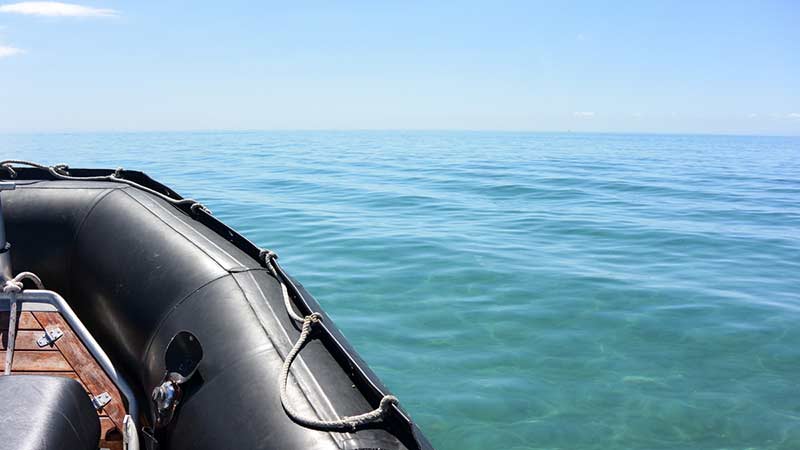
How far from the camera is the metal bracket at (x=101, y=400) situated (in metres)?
2.17

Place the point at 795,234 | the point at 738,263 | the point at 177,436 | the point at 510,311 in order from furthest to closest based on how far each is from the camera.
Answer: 1. the point at 795,234
2. the point at 738,263
3. the point at 510,311
4. the point at 177,436

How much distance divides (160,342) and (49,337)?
53cm

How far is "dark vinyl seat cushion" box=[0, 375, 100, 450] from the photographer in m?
1.43

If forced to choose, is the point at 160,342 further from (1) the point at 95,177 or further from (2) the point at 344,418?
(1) the point at 95,177

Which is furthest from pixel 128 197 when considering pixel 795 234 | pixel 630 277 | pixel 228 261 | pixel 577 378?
pixel 795 234

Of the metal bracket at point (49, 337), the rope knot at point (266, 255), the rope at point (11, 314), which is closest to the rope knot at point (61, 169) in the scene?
the rope at point (11, 314)

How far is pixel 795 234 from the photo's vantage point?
812 cm

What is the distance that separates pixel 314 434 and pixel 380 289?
149 inches

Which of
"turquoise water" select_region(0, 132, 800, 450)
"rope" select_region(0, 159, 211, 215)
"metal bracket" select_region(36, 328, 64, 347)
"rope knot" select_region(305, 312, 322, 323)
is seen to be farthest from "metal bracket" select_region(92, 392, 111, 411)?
"turquoise water" select_region(0, 132, 800, 450)

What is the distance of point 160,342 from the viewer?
7.11 feet

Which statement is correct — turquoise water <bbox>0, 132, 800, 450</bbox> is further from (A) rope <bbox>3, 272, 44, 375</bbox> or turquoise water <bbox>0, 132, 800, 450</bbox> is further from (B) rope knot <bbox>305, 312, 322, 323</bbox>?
(A) rope <bbox>3, 272, 44, 375</bbox>

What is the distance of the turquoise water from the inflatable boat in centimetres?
153

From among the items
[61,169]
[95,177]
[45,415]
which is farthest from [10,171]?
[45,415]

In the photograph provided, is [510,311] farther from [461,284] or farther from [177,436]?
[177,436]
